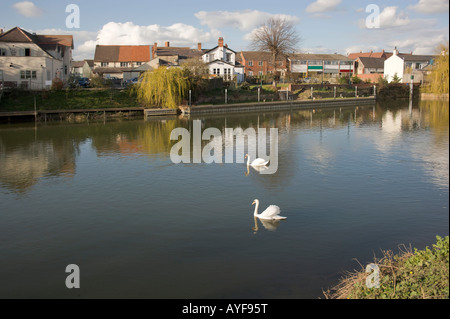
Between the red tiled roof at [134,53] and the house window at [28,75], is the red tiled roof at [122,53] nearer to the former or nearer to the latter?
the red tiled roof at [134,53]

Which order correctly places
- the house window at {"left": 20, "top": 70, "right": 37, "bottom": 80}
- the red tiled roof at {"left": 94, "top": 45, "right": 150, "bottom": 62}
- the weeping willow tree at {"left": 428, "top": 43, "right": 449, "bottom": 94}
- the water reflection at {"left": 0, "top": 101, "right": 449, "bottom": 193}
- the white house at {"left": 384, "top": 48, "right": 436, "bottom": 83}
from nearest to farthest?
the weeping willow tree at {"left": 428, "top": 43, "right": 449, "bottom": 94}, the water reflection at {"left": 0, "top": 101, "right": 449, "bottom": 193}, the house window at {"left": 20, "top": 70, "right": 37, "bottom": 80}, the white house at {"left": 384, "top": 48, "right": 436, "bottom": 83}, the red tiled roof at {"left": 94, "top": 45, "right": 150, "bottom": 62}

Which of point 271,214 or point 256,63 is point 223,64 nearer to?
point 256,63

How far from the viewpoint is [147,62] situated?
6975cm

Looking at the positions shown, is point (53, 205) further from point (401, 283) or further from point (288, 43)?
point (288, 43)

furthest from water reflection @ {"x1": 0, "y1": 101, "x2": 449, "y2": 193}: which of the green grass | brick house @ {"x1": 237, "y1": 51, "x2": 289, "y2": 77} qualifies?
brick house @ {"x1": 237, "y1": 51, "x2": 289, "y2": 77}

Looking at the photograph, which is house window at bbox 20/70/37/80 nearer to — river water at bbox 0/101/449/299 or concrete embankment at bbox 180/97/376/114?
concrete embankment at bbox 180/97/376/114

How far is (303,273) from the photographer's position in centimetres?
1021

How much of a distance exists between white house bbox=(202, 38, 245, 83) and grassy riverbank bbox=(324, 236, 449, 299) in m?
54.0

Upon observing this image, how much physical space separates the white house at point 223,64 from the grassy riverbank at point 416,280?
177ft

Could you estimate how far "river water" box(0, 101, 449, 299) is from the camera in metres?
10.1

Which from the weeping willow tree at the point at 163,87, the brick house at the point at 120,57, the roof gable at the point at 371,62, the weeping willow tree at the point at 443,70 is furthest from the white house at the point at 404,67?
the weeping willow tree at the point at 443,70
